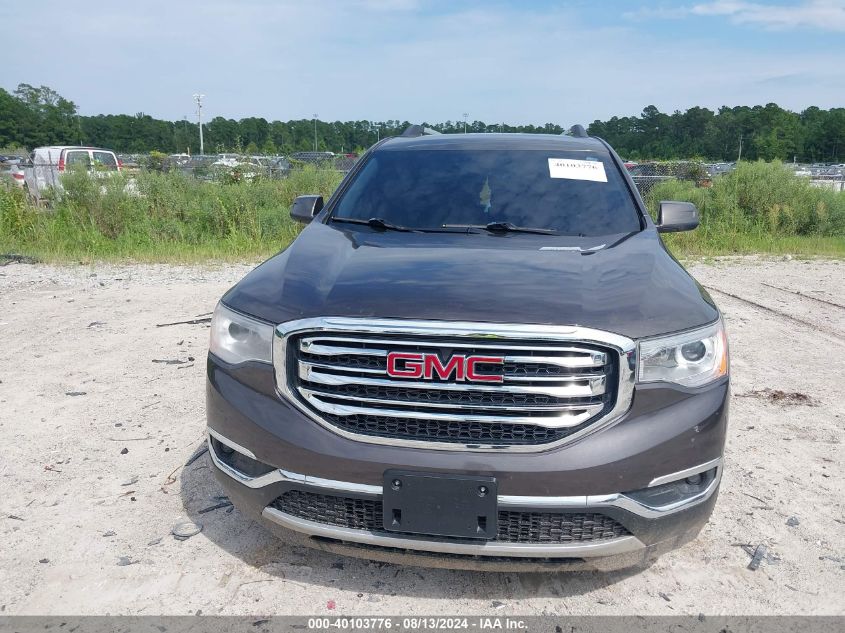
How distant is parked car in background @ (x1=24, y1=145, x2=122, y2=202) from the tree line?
198ft

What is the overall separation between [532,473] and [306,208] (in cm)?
238

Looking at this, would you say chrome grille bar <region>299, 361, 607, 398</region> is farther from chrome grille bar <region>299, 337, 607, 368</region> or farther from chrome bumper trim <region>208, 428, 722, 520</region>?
chrome bumper trim <region>208, 428, 722, 520</region>

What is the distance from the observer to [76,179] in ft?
37.2

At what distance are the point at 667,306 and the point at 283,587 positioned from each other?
1758 millimetres

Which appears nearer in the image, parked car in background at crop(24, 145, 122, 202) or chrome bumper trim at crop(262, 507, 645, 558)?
chrome bumper trim at crop(262, 507, 645, 558)

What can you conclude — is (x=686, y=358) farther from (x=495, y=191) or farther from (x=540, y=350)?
(x=495, y=191)

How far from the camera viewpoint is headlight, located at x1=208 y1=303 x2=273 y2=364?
2.38 meters

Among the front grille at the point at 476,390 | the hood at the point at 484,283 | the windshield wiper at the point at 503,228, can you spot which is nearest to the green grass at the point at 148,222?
the windshield wiper at the point at 503,228

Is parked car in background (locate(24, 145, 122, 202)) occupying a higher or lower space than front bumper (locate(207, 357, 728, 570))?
higher

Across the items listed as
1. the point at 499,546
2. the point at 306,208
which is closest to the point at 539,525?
the point at 499,546

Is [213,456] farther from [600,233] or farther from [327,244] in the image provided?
[600,233]

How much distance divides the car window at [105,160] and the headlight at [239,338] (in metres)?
10.9

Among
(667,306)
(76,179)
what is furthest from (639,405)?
(76,179)

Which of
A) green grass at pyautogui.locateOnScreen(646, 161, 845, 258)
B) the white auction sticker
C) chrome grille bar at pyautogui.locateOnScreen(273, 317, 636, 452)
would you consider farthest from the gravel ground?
green grass at pyautogui.locateOnScreen(646, 161, 845, 258)
